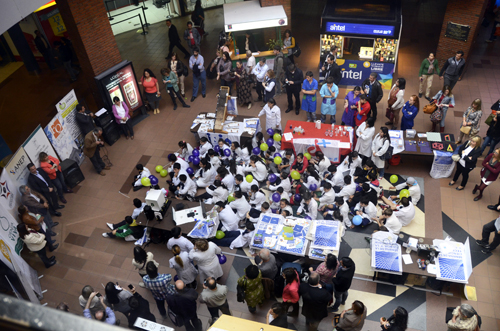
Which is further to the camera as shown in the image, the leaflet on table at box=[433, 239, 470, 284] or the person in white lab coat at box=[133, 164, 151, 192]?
the person in white lab coat at box=[133, 164, 151, 192]

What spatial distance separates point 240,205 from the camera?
8.91 meters

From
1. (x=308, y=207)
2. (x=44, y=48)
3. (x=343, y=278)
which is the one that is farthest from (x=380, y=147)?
(x=44, y=48)

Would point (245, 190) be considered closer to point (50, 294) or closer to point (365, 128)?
point (365, 128)

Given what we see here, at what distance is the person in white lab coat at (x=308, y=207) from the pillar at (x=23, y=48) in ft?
44.1

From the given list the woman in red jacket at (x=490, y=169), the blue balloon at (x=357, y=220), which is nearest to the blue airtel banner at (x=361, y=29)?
the woman in red jacket at (x=490, y=169)

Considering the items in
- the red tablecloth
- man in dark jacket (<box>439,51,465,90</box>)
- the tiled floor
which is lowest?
the tiled floor

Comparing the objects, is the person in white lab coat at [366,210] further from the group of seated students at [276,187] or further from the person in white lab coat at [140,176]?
the person in white lab coat at [140,176]

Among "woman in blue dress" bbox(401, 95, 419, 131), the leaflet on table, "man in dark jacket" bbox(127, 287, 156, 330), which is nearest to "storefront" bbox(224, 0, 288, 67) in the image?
"woman in blue dress" bbox(401, 95, 419, 131)

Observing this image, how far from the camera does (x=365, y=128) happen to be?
9.98 meters

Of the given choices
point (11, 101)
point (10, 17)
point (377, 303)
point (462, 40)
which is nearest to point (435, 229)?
point (377, 303)

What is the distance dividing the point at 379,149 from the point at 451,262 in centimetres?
343

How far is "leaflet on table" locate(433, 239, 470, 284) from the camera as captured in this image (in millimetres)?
7179

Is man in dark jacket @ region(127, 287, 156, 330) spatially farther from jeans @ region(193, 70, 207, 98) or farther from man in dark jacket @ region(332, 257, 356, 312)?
jeans @ region(193, 70, 207, 98)

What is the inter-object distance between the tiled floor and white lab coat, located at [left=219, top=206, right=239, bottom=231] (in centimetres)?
72
